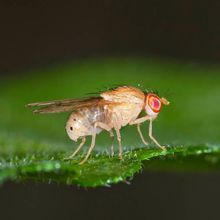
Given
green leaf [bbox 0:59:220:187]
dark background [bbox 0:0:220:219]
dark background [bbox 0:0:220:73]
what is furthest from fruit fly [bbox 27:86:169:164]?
dark background [bbox 0:0:220:73]

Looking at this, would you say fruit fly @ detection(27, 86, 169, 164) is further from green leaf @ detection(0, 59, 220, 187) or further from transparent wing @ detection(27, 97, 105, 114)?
green leaf @ detection(0, 59, 220, 187)

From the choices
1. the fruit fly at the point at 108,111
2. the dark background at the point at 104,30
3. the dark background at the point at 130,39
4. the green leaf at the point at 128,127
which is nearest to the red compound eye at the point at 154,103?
the fruit fly at the point at 108,111

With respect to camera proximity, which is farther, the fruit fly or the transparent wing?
the fruit fly

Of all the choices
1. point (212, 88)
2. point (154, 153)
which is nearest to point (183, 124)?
point (212, 88)

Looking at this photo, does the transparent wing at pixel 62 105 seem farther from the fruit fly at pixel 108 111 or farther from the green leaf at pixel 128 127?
the green leaf at pixel 128 127

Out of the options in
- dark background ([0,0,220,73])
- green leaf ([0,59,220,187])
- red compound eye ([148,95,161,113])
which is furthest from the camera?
dark background ([0,0,220,73])

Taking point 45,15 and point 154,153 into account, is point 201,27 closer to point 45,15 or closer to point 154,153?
point 45,15
